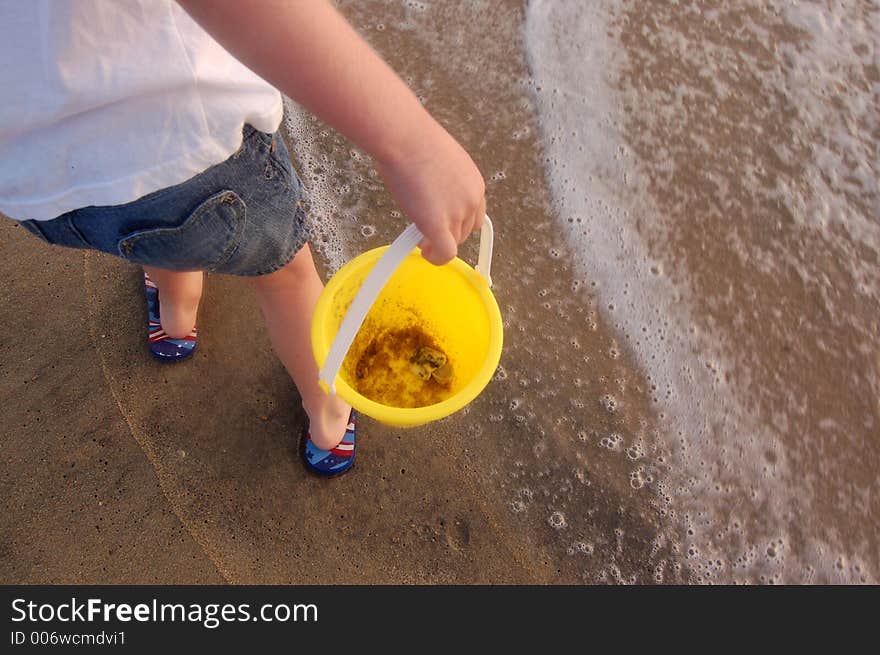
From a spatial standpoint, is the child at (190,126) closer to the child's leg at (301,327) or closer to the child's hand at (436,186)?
the child's hand at (436,186)

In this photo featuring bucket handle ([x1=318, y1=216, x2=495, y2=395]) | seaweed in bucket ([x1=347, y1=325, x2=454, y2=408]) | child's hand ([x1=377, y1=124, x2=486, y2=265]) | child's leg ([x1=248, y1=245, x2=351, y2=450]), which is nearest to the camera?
child's hand ([x1=377, y1=124, x2=486, y2=265])

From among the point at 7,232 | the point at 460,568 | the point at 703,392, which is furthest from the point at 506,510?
the point at 7,232

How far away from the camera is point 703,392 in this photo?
6.81 ft

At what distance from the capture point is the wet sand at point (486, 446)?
183 cm

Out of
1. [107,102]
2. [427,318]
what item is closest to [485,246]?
[427,318]

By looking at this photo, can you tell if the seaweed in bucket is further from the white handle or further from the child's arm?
the child's arm

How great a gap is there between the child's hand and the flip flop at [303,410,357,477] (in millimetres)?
948

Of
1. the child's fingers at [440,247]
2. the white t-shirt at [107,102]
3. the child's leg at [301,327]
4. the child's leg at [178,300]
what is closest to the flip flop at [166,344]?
the child's leg at [178,300]

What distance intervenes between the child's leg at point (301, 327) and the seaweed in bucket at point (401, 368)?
0.14 metres

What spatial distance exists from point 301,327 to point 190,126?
64 cm

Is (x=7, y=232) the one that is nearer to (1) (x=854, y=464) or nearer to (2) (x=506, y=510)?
(2) (x=506, y=510)

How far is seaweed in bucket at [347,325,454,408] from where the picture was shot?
5.24 ft

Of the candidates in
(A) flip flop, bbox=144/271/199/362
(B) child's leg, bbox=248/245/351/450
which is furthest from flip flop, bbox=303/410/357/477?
(A) flip flop, bbox=144/271/199/362

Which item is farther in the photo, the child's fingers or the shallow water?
the shallow water
